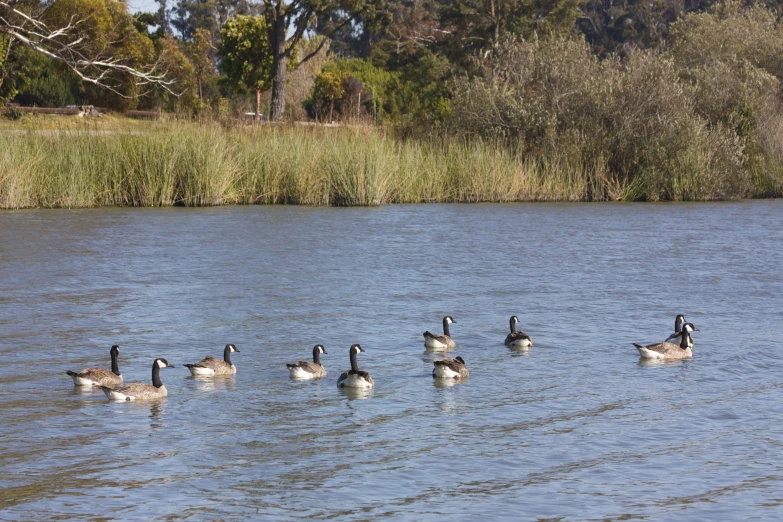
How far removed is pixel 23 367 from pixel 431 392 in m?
4.15

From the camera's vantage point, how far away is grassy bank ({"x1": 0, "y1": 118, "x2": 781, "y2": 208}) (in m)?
25.2

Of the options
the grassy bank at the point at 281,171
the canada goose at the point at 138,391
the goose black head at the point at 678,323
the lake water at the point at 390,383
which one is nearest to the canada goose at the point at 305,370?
the lake water at the point at 390,383

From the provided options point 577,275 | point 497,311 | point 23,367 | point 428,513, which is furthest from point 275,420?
point 577,275

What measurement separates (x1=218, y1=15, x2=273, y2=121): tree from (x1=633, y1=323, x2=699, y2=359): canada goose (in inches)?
1516

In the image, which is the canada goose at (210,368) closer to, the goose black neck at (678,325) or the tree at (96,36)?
the goose black neck at (678,325)

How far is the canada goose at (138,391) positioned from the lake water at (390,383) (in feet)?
0.35

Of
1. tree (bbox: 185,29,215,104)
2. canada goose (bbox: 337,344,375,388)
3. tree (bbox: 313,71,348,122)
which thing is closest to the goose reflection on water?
canada goose (bbox: 337,344,375,388)

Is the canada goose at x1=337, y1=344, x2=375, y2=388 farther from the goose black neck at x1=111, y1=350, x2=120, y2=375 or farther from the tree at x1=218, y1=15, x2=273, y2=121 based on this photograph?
the tree at x1=218, y1=15, x2=273, y2=121

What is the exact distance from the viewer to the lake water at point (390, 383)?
23.3 ft

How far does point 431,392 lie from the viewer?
9930 mm

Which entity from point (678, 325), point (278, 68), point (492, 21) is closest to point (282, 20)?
point (278, 68)

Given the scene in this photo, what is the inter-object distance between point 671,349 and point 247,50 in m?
40.1

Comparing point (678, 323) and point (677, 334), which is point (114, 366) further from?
point (678, 323)

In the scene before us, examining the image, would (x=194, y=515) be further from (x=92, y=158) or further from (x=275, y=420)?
(x=92, y=158)
